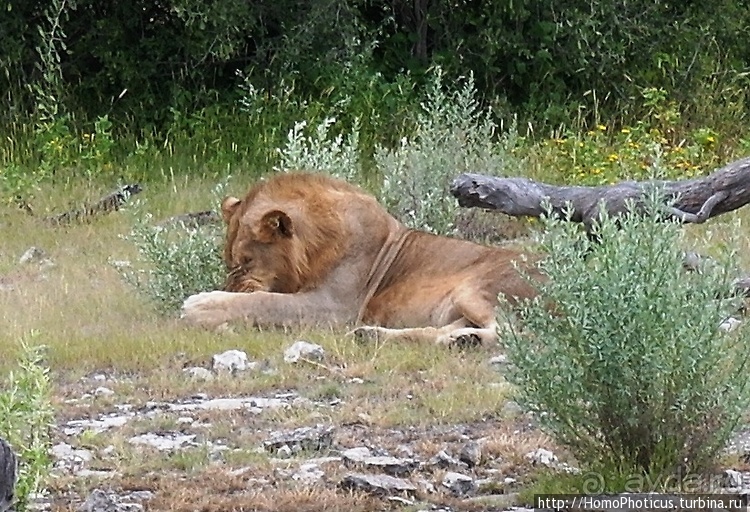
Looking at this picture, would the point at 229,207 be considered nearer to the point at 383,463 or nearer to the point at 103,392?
the point at 103,392

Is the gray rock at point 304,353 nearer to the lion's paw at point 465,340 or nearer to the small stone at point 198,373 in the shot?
the small stone at point 198,373

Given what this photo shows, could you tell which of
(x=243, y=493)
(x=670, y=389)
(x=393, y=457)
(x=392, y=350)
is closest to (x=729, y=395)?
(x=670, y=389)

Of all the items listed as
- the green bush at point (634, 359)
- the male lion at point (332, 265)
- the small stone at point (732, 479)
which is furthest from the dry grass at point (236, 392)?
the small stone at point (732, 479)

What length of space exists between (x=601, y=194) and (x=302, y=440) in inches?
117

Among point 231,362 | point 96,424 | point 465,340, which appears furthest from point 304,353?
point 96,424

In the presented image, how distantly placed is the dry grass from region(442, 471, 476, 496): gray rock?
21cm

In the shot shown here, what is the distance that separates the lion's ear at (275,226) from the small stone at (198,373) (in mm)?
1204

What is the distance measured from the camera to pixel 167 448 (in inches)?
203

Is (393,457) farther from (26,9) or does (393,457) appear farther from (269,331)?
(26,9)

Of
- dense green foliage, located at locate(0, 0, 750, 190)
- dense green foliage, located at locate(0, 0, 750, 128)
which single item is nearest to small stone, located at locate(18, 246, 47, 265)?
dense green foliage, located at locate(0, 0, 750, 190)

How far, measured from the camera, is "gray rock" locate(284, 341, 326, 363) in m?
6.62

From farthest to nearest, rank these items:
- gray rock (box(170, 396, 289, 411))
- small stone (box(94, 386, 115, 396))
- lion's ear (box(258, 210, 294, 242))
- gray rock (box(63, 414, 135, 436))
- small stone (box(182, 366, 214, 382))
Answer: lion's ear (box(258, 210, 294, 242))
small stone (box(182, 366, 214, 382))
small stone (box(94, 386, 115, 396))
gray rock (box(170, 396, 289, 411))
gray rock (box(63, 414, 135, 436))

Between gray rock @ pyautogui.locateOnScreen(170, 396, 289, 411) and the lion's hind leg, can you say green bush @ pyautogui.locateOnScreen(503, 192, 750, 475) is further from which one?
the lion's hind leg

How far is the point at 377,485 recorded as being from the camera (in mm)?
4598
